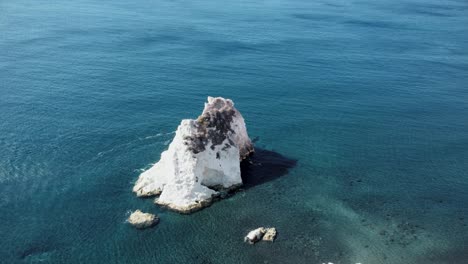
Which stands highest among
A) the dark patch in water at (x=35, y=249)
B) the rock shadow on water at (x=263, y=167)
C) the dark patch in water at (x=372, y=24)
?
the dark patch in water at (x=372, y=24)

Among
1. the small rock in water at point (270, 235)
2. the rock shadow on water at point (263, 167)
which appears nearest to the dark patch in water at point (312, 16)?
the rock shadow on water at point (263, 167)

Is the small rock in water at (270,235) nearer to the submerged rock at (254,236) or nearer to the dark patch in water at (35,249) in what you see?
the submerged rock at (254,236)

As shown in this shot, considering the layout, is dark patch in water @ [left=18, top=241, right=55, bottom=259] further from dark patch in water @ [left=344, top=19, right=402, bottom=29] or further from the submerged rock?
dark patch in water @ [left=344, top=19, right=402, bottom=29]

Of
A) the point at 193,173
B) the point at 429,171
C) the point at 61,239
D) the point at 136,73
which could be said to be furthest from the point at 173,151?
the point at 136,73

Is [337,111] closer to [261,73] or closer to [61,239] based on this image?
[261,73]

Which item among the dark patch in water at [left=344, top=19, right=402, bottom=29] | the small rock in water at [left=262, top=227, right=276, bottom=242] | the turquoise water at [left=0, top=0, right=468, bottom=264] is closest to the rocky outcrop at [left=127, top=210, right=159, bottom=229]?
the turquoise water at [left=0, top=0, right=468, bottom=264]

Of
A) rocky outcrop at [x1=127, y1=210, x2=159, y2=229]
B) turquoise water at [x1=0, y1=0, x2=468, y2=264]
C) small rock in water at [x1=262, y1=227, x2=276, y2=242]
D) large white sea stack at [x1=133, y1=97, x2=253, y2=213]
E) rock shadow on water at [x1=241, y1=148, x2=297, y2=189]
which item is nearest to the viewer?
small rock in water at [x1=262, y1=227, x2=276, y2=242]
